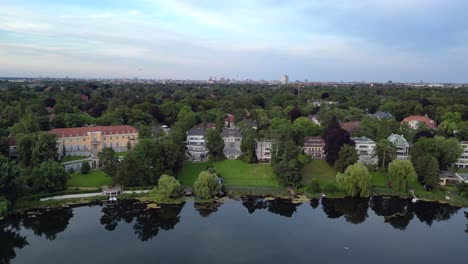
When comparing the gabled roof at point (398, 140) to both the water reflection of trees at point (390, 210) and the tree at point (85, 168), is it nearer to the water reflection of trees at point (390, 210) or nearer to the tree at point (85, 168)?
the water reflection of trees at point (390, 210)

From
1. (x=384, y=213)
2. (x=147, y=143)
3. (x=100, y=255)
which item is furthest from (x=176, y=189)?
(x=384, y=213)

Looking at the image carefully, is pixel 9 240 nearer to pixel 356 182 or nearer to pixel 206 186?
pixel 206 186

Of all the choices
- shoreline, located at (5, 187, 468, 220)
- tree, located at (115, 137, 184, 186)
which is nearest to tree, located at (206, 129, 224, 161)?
tree, located at (115, 137, 184, 186)

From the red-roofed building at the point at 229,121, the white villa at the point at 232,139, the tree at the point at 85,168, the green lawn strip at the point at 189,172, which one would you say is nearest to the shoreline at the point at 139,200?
the green lawn strip at the point at 189,172

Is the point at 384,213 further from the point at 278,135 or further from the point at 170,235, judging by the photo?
the point at 170,235

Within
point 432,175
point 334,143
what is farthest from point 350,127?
point 432,175

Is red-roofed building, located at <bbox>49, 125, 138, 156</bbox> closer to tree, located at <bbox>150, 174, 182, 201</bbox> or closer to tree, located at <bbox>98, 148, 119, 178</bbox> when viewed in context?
tree, located at <bbox>98, 148, 119, 178</bbox>
